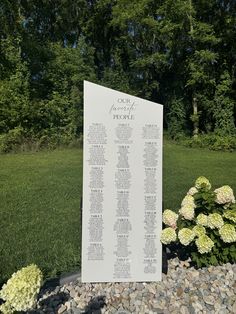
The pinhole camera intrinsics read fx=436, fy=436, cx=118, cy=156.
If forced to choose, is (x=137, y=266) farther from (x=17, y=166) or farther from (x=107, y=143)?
(x=17, y=166)

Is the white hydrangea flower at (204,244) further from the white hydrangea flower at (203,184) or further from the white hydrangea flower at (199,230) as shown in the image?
the white hydrangea flower at (203,184)

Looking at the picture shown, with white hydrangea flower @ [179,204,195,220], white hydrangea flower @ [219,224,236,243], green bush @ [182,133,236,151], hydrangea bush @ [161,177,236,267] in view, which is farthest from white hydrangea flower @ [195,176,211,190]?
green bush @ [182,133,236,151]

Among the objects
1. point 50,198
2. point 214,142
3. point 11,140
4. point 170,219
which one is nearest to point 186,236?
point 170,219

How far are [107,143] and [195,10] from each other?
18008 millimetres

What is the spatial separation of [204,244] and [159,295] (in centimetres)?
56

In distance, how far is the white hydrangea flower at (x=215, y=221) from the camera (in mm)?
3695

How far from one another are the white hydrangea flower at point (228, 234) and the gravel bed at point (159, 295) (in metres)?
0.32

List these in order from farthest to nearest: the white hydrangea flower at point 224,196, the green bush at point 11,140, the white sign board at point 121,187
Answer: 1. the green bush at point 11,140
2. the white hydrangea flower at point 224,196
3. the white sign board at point 121,187

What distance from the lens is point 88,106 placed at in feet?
11.7

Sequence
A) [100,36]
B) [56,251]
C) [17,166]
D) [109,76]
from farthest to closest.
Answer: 1. [100,36]
2. [109,76]
3. [17,166]
4. [56,251]

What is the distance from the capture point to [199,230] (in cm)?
375

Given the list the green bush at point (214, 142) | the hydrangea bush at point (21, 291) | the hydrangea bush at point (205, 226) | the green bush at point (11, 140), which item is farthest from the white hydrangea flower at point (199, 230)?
the green bush at point (214, 142)

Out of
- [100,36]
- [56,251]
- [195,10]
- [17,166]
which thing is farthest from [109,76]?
[56,251]

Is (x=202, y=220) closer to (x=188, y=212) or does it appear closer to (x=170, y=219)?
(x=188, y=212)
